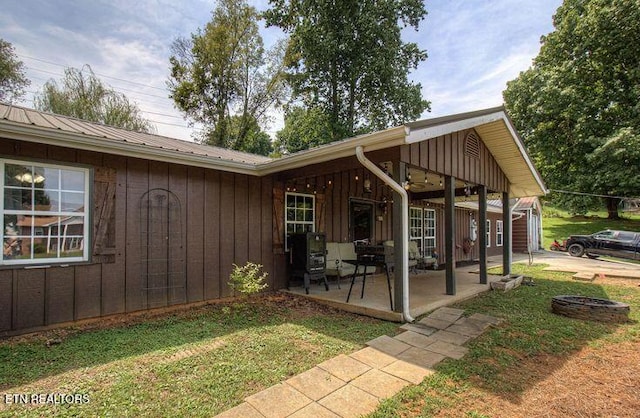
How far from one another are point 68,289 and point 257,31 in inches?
729

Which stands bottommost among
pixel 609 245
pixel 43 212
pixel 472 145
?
pixel 609 245

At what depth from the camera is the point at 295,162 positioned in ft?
16.7

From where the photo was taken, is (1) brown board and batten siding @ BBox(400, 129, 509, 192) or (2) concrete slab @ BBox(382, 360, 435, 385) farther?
(1) brown board and batten siding @ BBox(400, 129, 509, 192)

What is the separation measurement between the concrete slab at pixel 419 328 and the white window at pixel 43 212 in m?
4.36

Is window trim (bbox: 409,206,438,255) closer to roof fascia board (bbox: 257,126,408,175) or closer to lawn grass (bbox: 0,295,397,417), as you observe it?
roof fascia board (bbox: 257,126,408,175)

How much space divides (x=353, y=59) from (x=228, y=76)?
7723mm

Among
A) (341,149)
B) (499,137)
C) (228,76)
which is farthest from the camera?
(228,76)

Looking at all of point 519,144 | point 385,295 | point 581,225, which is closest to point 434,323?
point 385,295

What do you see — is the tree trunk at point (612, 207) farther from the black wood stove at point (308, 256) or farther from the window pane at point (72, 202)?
the window pane at point (72, 202)

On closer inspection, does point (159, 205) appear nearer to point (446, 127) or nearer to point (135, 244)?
point (135, 244)

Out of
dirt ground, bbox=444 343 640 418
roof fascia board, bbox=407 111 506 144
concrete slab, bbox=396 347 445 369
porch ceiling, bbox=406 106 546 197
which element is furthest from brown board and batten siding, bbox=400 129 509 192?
dirt ground, bbox=444 343 640 418

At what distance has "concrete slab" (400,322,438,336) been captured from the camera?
155 inches

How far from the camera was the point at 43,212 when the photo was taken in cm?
385

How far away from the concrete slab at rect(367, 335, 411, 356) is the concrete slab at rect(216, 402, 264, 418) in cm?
162
